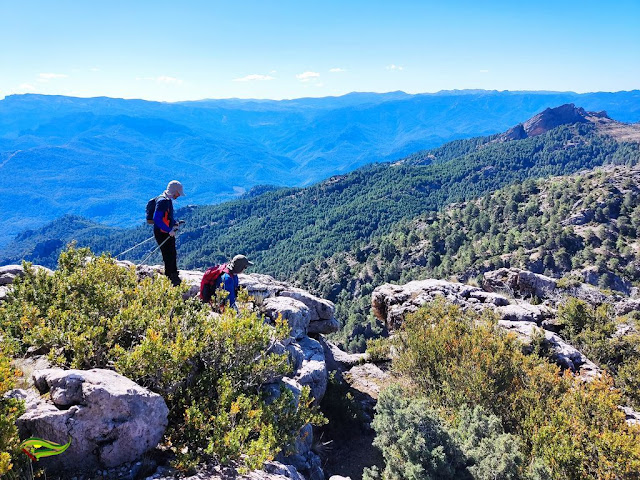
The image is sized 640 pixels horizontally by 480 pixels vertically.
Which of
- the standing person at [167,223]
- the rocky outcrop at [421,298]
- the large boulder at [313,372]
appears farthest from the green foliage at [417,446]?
the rocky outcrop at [421,298]

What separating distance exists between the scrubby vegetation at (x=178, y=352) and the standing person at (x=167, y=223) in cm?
260

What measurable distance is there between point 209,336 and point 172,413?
49.2 inches

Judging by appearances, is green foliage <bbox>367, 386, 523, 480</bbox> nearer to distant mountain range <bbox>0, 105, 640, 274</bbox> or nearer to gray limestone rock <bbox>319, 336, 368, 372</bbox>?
gray limestone rock <bbox>319, 336, 368, 372</bbox>

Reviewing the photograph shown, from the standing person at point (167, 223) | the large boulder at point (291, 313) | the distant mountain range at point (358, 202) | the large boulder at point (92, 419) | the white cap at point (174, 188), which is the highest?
the white cap at point (174, 188)

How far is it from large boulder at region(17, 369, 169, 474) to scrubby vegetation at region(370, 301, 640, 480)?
4526mm

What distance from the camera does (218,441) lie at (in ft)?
15.3

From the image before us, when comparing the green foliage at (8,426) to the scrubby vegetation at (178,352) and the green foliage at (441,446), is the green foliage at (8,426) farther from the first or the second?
the green foliage at (441,446)

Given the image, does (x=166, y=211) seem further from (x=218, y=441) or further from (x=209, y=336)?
(x=218, y=441)

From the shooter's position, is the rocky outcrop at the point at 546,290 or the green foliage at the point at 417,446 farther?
the rocky outcrop at the point at 546,290

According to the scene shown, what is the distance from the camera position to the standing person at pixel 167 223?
9.73 m

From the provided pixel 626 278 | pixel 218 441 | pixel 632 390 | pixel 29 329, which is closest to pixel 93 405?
pixel 218 441

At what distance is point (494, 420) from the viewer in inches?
289

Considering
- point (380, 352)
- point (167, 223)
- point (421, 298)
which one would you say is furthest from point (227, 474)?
point (421, 298)

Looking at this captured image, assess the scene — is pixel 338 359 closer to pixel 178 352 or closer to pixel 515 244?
pixel 178 352
